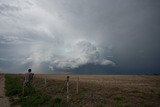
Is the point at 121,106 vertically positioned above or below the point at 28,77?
below

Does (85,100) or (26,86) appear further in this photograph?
(26,86)

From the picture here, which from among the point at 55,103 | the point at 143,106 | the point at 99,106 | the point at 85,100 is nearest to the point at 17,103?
the point at 55,103

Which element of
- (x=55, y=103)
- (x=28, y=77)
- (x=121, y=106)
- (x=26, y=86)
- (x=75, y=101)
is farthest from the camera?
(x=26, y=86)

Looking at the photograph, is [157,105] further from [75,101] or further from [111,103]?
[75,101]

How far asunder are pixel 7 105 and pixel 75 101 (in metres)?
5.08

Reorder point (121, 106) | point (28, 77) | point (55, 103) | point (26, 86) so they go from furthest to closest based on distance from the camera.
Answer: point (26, 86) → point (28, 77) → point (55, 103) → point (121, 106)

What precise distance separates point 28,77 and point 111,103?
1001 cm

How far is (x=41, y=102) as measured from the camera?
1775 cm

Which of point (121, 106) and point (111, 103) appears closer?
point (121, 106)

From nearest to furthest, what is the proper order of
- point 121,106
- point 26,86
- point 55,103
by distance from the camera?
1. point 121,106
2. point 55,103
3. point 26,86

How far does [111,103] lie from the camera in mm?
17156

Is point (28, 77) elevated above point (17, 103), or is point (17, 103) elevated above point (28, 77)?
point (28, 77)

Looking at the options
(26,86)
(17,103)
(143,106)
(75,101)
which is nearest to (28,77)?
(26,86)

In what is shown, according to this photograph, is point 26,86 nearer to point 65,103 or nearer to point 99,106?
point 65,103
